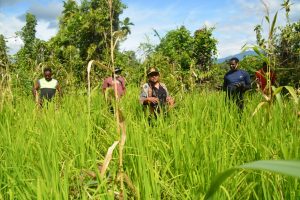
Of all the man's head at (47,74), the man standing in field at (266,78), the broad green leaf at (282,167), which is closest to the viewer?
the broad green leaf at (282,167)

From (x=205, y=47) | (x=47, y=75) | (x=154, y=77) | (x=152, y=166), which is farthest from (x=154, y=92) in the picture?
(x=205, y=47)

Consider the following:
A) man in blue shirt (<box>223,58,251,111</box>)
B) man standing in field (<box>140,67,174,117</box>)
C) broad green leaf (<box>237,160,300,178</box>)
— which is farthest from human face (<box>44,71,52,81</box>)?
broad green leaf (<box>237,160,300,178</box>)

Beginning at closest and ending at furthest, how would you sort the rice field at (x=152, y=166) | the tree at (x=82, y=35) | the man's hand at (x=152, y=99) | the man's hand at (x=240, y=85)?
the rice field at (x=152, y=166) < the man's hand at (x=152, y=99) < the man's hand at (x=240, y=85) < the tree at (x=82, y=35)

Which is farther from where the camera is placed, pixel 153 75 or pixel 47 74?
Answer: pixel 47 74

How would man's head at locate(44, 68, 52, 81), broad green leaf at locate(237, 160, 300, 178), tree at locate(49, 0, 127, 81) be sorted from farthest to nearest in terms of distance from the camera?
1. tree at locate(49, 0, 127, 81)
2. man's head at locate(44, 68, 52, 81)
3. broad green leaf at locate(237, 160, 300, 178)

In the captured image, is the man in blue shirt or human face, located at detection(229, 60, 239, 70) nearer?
the man in blue shirt

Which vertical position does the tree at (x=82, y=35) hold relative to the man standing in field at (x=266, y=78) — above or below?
above

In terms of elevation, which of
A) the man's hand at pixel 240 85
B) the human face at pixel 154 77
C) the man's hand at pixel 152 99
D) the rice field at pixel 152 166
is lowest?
the rice field at pixel 152 166

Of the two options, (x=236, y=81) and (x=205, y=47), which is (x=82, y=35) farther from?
(x=236, y=81)

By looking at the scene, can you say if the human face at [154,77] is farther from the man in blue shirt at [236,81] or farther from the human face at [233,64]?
the human face at [233,64]

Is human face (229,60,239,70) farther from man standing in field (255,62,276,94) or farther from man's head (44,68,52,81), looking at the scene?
man's head (44,68,52,81)

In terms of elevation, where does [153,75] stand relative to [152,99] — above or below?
above

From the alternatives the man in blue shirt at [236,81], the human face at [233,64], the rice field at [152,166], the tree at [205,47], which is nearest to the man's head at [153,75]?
the rice field at [152,166]

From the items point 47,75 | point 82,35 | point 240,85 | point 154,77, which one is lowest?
point 240,85
